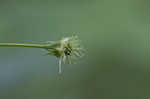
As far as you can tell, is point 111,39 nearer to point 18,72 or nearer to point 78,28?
point 78,28

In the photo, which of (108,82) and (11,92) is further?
→ (108,82)

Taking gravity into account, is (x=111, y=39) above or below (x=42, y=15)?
below

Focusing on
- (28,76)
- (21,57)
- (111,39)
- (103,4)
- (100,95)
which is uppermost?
(103,4)

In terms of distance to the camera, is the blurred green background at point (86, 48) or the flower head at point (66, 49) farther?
the blurred green background at point (86, 48)

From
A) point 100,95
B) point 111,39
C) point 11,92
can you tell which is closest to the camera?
point 11,92

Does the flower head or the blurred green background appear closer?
the flower head

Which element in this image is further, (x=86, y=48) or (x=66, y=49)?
(x=86, y=48)

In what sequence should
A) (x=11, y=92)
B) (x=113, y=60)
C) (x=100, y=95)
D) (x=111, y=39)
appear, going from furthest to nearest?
1. (x=111, y=39)
2. (x=113, y=60)
3. (x=100, y=95)
4. (x=11, y=92)

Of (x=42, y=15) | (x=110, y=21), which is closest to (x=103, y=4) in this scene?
(x=110, y=21)
